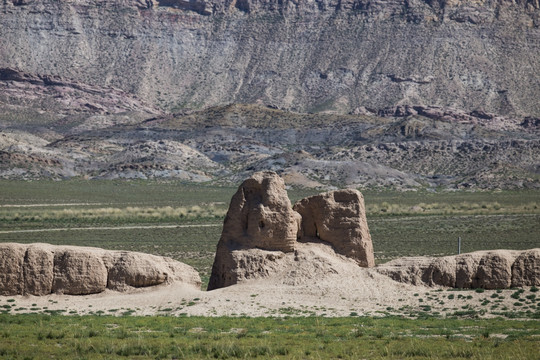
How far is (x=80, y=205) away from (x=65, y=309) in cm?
6205

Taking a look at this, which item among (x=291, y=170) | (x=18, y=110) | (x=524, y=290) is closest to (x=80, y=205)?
(x=291, y=170)

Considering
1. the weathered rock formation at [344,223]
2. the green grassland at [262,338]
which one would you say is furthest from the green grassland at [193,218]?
the green grassland at [262,338]

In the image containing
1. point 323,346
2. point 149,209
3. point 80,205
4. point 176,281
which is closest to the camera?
point 323,346

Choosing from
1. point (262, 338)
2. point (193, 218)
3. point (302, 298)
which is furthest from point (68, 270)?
point (193, 218)

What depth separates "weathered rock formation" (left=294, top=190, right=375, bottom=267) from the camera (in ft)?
102

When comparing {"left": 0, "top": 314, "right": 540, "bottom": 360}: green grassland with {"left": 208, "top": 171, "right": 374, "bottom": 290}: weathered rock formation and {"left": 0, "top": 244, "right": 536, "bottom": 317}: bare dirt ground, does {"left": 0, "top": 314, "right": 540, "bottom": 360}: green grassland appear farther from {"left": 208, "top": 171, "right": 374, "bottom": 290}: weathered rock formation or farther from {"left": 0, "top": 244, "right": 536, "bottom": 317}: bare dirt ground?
{"left": 208, "top": 171, "right": 374, "bottom": 290}: weathered rock formation

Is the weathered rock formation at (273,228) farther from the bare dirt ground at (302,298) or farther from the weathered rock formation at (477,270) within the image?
the weathered rock formation at (477,270)

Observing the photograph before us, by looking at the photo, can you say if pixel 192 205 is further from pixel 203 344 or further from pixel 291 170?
pixel 203 344

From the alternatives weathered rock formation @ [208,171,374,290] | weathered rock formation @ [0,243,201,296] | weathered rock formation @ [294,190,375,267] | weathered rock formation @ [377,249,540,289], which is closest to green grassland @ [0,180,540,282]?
weathered rock formation @ [208,171,374,290]

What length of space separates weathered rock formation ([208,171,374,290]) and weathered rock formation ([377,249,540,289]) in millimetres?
1606

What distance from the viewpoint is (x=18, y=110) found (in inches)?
7731

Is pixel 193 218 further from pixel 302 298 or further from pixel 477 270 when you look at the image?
pixel 477 270

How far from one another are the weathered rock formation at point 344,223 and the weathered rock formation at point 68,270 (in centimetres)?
588

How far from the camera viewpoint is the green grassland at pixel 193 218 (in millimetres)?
54406
